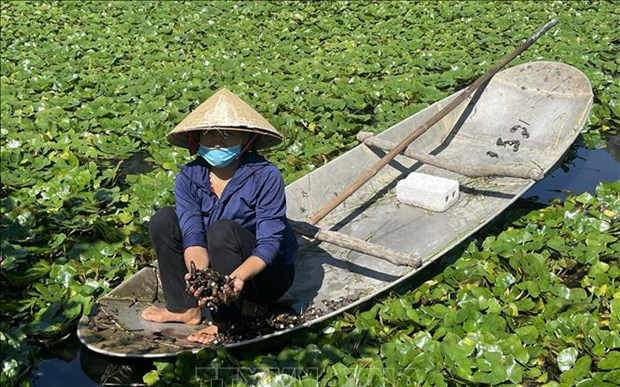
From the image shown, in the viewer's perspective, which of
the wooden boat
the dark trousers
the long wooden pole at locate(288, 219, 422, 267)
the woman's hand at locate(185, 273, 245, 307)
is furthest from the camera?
the long wooden pole at locate(288, 219, 422, 267)

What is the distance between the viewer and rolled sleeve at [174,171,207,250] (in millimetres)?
3172

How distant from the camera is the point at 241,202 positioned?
3.25m

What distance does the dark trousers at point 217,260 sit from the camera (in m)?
3.06

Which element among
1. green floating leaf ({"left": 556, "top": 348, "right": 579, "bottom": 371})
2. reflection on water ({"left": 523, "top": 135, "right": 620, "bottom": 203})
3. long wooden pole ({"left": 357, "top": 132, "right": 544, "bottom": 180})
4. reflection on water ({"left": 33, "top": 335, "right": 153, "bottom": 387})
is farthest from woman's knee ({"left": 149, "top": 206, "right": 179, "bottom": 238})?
reflection on water ({"left": 523, "top": 135, "right": 620, "bottom": 203})

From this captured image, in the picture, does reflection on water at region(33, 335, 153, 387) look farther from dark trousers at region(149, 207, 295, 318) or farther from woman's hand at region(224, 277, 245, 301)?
woman's hand at region(224, 277, 245, 301)

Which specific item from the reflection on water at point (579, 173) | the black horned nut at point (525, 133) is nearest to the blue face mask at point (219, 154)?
the reflection on water at point (579, 173)

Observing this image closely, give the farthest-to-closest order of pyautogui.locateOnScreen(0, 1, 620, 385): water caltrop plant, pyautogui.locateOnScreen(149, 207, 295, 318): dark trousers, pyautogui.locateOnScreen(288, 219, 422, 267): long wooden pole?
pyautogui.locateOnScreen(0, 1, 620, 385): water caltrop plant, pyautogui.locateOnScreen(288, 219, 422, 267): long wooden pole, pyautogui.locateOnScreen(149, 207, 295, 318): dark trousers

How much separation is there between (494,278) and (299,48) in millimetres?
4814

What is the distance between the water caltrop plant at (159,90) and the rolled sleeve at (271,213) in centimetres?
63

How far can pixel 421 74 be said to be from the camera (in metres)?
7.12

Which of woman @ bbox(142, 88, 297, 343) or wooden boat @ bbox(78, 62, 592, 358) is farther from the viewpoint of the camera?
wooden boat @ bbox(78, 62, 592, 358)

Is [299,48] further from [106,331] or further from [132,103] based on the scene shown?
[106,331]

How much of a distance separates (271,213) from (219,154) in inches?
13.6

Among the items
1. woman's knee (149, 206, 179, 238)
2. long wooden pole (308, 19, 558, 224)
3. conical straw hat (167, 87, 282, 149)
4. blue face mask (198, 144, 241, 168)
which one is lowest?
long wooden pole (308, 19, 558, 224)
